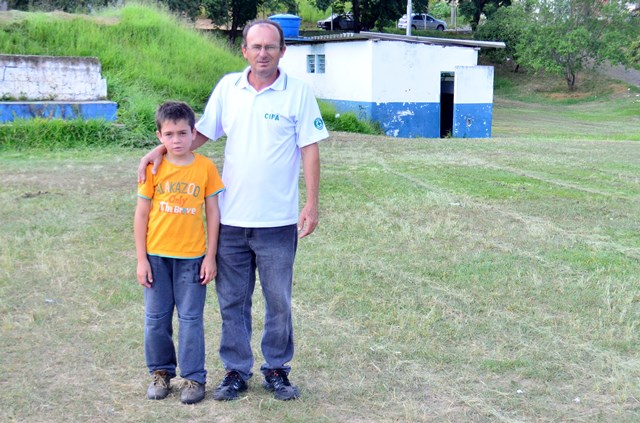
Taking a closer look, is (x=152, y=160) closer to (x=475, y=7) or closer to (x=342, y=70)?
(x=342, y=70)

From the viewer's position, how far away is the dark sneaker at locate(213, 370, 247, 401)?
367 cm

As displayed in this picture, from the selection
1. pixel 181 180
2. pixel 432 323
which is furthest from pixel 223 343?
pixel 432 323

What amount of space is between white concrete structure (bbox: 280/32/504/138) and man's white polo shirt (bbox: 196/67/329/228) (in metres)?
Answer: 15.8

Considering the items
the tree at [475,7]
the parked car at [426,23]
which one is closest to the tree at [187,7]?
the tree at [475,7]

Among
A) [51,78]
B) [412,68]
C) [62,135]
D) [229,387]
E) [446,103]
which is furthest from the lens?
[446,103]

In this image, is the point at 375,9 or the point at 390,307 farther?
the point at 375,9

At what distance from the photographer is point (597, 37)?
3606cm

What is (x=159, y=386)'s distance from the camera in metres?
3.70

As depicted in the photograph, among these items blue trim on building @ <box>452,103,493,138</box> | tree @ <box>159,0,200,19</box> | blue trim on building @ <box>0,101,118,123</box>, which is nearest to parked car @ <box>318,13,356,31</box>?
tree @ <box>159,0,200,19</box>

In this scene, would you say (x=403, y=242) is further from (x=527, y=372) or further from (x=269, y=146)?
(x=269, y=146)

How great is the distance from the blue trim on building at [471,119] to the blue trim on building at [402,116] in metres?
0.51

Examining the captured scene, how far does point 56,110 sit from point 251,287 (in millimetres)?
10577

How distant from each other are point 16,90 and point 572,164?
31.4 feet

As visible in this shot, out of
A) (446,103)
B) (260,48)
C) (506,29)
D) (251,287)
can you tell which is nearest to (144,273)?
(251,287)
